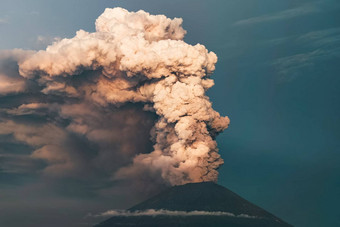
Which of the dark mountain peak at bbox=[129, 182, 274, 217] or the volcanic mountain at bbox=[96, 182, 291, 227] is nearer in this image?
the volcanic mountain at bbox=[96, 182, 291, 227]

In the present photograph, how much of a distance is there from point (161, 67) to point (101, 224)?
91.3 feet

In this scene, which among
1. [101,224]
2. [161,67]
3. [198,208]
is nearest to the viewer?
[161,67]

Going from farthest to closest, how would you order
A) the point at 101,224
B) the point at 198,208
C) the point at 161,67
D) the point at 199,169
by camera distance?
1. the point at 101,224
2. the point at 198,208
3. the point at 161,67
4. the point at 199,169

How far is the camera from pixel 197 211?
174 feet

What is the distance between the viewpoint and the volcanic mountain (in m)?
52.0

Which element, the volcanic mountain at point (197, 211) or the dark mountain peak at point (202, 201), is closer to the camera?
the volcanic mountain at point (197, 211)

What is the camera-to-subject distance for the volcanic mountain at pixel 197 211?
171 ft

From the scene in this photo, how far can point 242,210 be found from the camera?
55594 millimetres

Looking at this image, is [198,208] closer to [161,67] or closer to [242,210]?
[242,210]

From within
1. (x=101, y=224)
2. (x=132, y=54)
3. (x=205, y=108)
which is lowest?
(x=101, y=224)

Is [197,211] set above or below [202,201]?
below

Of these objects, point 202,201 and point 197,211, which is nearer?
point 197,211

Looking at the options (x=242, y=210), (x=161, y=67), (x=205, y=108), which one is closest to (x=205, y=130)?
(x=205, y=108)

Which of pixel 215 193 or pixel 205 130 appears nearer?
pixel 205 130
